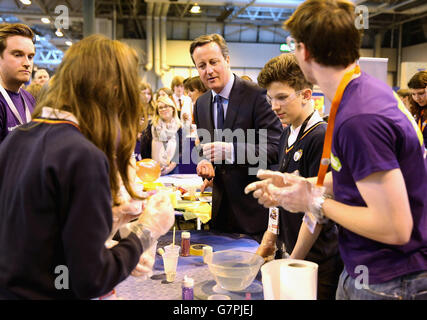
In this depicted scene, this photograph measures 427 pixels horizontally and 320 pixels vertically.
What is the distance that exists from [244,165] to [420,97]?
320 cm

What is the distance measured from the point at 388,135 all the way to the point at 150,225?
2.35ft

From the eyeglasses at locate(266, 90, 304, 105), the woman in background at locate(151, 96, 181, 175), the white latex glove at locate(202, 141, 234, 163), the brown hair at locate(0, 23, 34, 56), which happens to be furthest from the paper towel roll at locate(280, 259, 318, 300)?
the woman in background at locate(151, 96, 181, 175)

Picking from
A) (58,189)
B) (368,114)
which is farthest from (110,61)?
(368,114)

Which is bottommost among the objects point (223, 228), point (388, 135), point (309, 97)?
point (223, 228)

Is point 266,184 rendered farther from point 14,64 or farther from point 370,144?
point 14,64

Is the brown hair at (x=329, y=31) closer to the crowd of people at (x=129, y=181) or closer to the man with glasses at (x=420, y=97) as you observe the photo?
the crowd of people at (x=129, y=181)

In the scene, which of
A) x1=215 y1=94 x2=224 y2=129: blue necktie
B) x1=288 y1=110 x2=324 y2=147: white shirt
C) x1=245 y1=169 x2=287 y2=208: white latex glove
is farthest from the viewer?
x1=215 y1=94 x2=224 y2=129: blue necktie

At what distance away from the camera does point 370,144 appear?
3.22ft

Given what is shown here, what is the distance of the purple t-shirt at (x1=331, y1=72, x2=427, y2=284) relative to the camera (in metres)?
0.99

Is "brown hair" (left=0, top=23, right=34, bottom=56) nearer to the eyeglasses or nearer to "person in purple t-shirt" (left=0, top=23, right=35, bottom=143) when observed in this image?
"person in purple t-shirt" (left=0, top=23, right=35, bottom=143)

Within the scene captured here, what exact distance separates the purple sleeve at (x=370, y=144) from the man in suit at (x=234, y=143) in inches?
58.8

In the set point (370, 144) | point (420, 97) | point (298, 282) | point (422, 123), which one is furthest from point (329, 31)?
point (422, 123)

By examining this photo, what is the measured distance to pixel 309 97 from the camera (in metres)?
1.90

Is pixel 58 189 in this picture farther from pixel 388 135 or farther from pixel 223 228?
pixel 223 228
